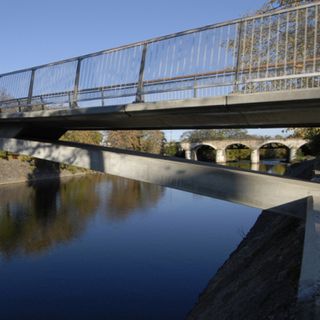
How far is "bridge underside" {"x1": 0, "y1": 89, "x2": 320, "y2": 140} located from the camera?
5.14m

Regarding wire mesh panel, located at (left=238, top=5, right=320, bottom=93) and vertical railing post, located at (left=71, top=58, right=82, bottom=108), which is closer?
wire mesh panel, located at (left=238, top=5, right=320, bottom=93)

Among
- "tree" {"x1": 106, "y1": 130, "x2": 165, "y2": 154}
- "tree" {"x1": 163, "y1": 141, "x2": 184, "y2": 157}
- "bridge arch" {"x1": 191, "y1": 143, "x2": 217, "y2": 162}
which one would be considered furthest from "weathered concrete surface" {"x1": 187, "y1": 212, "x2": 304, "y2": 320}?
"bridge arch" {"x1": 191, "y1": 143, "x2": 217, "y2": 162}

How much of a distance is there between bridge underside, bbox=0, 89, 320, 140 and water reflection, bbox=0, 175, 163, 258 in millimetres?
7361

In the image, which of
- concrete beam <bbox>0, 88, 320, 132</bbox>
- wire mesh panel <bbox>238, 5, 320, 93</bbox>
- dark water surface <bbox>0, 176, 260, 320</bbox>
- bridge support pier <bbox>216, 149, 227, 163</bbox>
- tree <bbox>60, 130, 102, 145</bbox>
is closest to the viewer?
concrete beam <bbox>0, 88, 320, 132</bbox>

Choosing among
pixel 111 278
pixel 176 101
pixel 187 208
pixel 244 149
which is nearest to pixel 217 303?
pixel 176 101

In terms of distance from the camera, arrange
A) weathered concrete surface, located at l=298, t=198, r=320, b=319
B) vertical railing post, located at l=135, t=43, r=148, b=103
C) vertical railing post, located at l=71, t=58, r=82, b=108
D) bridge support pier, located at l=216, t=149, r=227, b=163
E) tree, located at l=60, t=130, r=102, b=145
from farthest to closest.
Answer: bridge support pier, located at l=216, t=149, r=227, b=163, tree, located at l=60, t=130, r=102, b=145, vertical railing post, located at l=71, t=58, r=82, b=108, vertical railing post, located at l=135, t=43, r=148, b=103, weathered concrete surface, located at l=298, t=198, r=320, b=319

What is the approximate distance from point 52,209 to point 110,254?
9706mm

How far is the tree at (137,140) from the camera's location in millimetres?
58125

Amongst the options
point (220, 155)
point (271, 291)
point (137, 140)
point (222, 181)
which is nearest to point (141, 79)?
point (222, 181)

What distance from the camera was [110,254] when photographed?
13.6 meters

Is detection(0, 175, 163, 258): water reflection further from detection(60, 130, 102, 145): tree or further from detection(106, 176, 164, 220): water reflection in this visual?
detection(60, 130, 102, 145): tree

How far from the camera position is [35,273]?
12.0 metres

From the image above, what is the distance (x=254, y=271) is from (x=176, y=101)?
9.84ft

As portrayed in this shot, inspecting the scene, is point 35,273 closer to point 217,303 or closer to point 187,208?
point 217,303
